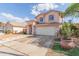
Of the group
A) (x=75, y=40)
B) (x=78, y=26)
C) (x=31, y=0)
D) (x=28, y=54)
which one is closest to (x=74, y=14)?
(x=78, y=26)

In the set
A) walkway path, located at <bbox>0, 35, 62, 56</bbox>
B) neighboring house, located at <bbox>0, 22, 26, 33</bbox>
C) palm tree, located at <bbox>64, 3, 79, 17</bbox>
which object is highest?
palm tree, located at <bbox>64, 3, 79, 17</bbox>

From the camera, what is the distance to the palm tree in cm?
228

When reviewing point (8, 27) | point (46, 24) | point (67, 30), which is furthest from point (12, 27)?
point (67, 30)

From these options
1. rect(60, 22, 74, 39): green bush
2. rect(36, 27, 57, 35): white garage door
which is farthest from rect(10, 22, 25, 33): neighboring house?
rect(60, 22, 74, 39): green bush

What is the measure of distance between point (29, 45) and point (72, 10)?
2.29 ft

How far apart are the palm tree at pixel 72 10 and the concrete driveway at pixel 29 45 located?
14.8 inches

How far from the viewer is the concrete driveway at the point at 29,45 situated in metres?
2.29

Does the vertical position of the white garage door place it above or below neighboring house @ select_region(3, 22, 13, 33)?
below

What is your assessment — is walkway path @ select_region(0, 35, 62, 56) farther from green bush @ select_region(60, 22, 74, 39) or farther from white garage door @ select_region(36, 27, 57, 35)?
green bush @ select_region(60, 22, 74, 39)

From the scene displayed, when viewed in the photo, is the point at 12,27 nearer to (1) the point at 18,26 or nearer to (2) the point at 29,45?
(1) the point at 18,26

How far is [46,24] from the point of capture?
237 cm

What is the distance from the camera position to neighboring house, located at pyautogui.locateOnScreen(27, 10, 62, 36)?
7.63ft

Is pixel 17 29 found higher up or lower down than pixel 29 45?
higher up

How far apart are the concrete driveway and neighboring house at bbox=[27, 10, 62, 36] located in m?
0.08
